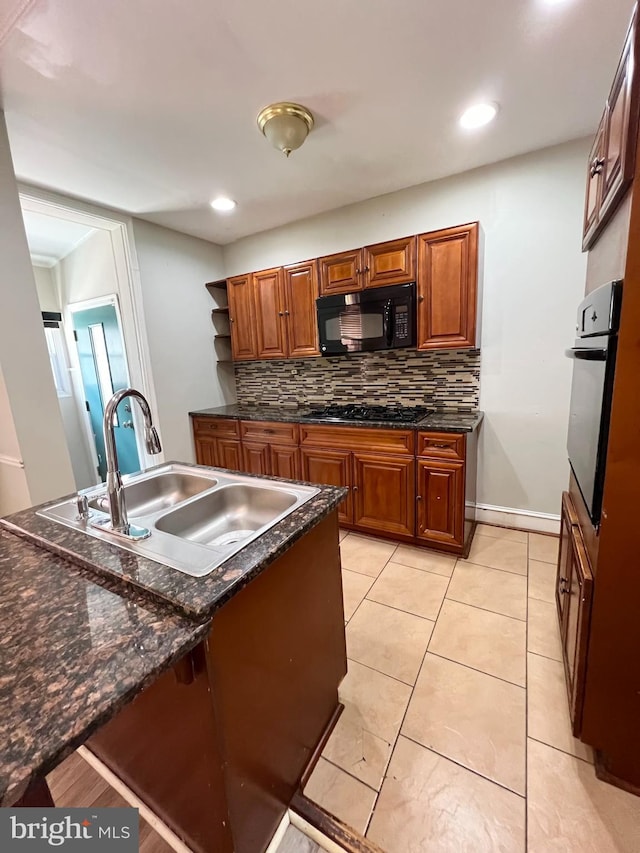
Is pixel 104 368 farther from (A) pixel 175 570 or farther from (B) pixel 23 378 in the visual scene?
(A) pixel 175 570

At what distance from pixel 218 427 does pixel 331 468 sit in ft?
3.98

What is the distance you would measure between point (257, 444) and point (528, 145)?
2766 millimetres

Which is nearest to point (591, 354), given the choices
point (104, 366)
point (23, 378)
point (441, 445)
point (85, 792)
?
point (441, 445)

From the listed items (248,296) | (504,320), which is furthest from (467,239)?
(248,296)

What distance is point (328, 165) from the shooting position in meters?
2.29

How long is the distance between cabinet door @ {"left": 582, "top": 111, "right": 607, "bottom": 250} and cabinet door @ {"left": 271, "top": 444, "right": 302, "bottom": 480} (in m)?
2.16

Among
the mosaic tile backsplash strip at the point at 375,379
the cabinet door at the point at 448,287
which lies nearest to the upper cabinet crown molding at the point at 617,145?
the cabinet door at the point at 448,287

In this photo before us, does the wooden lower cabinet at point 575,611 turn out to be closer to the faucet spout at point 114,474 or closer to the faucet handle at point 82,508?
the faucet spout at point 114,474

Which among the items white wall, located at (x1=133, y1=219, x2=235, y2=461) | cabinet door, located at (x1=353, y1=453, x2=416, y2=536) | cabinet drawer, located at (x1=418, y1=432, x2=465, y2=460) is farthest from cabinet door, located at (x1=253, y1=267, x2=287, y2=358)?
cabinet drawer, located at (x1=418, y1=432, x2=465, y2=460)

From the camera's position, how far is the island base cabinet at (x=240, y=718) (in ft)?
2.73

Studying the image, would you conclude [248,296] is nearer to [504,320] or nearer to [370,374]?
[370,374]

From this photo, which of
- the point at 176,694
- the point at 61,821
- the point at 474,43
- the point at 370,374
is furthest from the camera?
the point at 370,374

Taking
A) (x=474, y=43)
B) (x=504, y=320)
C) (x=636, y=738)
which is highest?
(x=474, y=43)

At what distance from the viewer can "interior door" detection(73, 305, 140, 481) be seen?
3.29m
